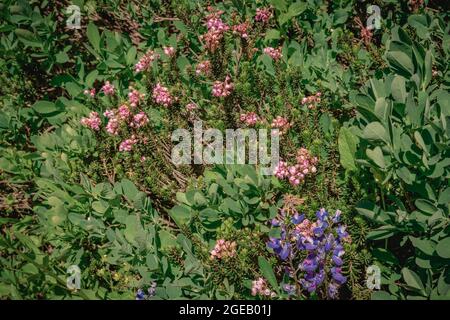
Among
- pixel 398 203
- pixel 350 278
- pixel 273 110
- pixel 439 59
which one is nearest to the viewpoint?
pixel 398 203

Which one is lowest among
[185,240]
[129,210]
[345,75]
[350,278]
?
[350,278]

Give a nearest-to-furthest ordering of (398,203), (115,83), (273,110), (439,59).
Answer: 1. (398,203)
2. (439,59)
3. (273,110)
4. (115,83)

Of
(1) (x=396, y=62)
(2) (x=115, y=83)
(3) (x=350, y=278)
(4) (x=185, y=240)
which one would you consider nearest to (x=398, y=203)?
(3) (x=350, y=278)

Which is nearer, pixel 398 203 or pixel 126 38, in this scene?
pixel 398 203

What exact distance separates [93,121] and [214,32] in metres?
1.07

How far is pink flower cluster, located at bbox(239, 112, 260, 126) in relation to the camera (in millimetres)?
2521

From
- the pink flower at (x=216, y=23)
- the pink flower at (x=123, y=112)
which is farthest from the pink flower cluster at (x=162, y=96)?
the pink flower at (x=216, y=23)

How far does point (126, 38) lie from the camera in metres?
2.97

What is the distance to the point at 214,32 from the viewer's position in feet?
8.65

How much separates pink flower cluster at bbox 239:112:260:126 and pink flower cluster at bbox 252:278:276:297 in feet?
3.32

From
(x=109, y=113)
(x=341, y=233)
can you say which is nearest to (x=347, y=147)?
(x=341, y=233)

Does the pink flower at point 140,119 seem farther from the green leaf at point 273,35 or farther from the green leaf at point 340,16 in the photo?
the green leaf at point 340,16
